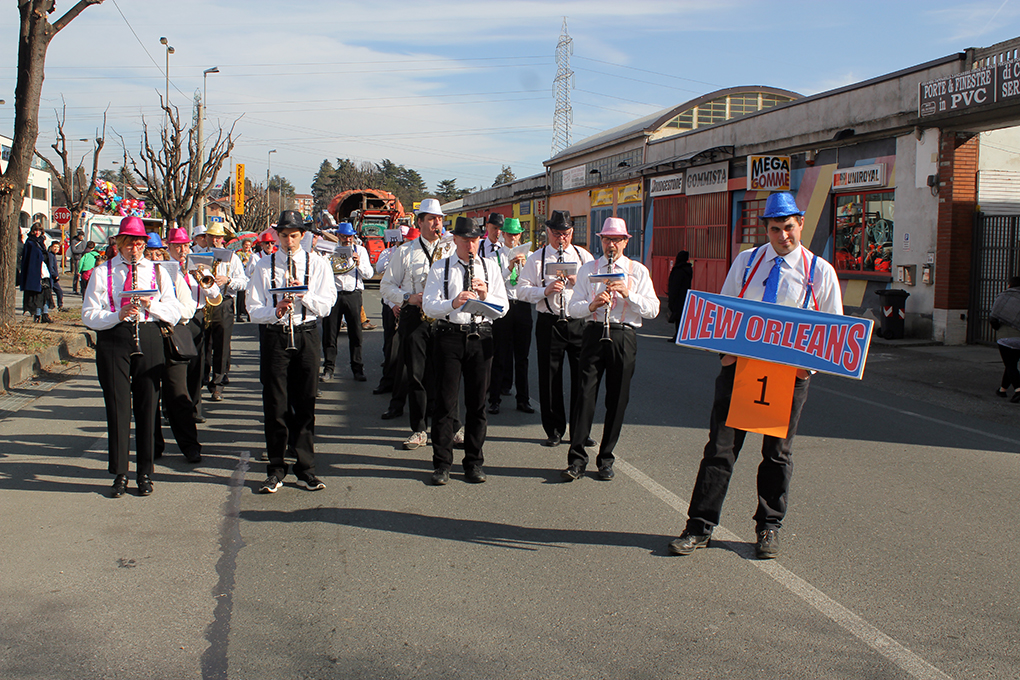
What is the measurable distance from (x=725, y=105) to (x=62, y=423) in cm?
2823

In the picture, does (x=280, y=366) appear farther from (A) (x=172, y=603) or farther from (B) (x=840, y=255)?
(B) (x=840, y=255)

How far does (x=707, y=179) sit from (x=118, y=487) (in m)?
22.3

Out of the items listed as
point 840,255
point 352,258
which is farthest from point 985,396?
point 840,255

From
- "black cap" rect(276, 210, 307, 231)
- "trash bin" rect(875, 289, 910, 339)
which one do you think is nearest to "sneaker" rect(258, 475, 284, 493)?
"black cap" rect(276, 210, 307, 231)

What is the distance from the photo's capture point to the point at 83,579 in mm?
4562

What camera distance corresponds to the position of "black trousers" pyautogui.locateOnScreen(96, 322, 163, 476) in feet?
20.4

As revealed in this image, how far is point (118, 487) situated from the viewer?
614 centimetres

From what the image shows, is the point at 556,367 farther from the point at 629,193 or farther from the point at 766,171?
the point at 629,193

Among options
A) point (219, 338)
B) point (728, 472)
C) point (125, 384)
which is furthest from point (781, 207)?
point (219, 338)

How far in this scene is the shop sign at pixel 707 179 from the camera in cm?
2477

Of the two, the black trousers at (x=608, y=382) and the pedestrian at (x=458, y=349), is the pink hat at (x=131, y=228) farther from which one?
the black trousers at (x=608, y=382)

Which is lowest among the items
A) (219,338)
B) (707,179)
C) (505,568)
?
(505,568)

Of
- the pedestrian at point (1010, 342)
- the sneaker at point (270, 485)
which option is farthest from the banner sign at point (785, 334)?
the pedestrian at point (1010, 342)

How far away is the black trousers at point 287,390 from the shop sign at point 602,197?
29246mm
